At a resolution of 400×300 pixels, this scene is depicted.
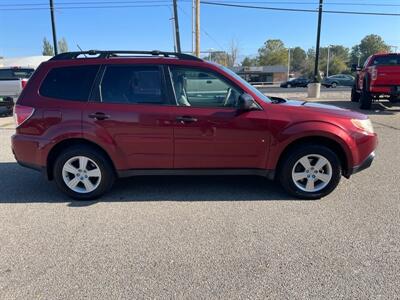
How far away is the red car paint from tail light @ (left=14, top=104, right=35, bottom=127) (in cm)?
4

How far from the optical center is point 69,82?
4664mm

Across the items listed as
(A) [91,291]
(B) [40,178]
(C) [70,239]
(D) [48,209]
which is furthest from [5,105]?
(A) [91,291]

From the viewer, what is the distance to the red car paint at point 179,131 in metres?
4.51

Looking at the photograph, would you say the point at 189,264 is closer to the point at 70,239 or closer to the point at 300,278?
the point at 300,278

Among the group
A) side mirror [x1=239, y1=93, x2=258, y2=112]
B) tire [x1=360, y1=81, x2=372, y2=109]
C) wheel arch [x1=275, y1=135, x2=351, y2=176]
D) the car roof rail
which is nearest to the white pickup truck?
the car roof rail

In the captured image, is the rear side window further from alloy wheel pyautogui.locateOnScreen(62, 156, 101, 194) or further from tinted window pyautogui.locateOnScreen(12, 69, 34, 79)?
tinted window pyautogui.locateOnScreen(12, 69, 34, 79)

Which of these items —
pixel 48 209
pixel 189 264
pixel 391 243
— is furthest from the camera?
pixel 48 209

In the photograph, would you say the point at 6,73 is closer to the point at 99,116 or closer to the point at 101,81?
the point at 101,81

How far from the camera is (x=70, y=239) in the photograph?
367cm

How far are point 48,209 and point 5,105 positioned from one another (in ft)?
34.1

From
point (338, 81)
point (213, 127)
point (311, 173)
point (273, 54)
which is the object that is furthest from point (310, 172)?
point (273, 54)

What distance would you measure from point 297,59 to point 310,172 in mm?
137050

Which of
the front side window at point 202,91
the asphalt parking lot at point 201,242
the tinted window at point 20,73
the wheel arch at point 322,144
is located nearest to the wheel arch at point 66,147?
the asphalt parking lot at point 201,242

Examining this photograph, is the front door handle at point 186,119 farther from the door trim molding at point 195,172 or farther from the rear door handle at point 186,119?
the door trim molding at point 195,172
